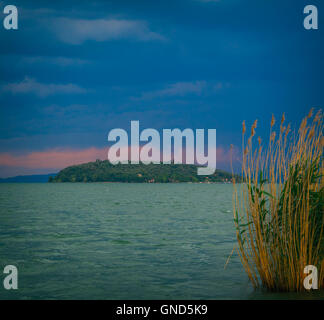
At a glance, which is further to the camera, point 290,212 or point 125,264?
point 125,264

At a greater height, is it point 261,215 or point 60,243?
point 261,215

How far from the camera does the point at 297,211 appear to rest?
7711 mm

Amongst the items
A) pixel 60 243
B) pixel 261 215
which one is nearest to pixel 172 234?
pixel 60 243

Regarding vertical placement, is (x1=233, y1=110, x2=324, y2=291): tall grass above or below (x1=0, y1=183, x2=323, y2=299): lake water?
above

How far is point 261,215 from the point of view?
781 cm

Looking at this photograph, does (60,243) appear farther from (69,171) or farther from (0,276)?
(69,171)

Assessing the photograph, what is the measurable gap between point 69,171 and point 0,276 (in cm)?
16927

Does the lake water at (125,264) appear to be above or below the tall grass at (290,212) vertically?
below
